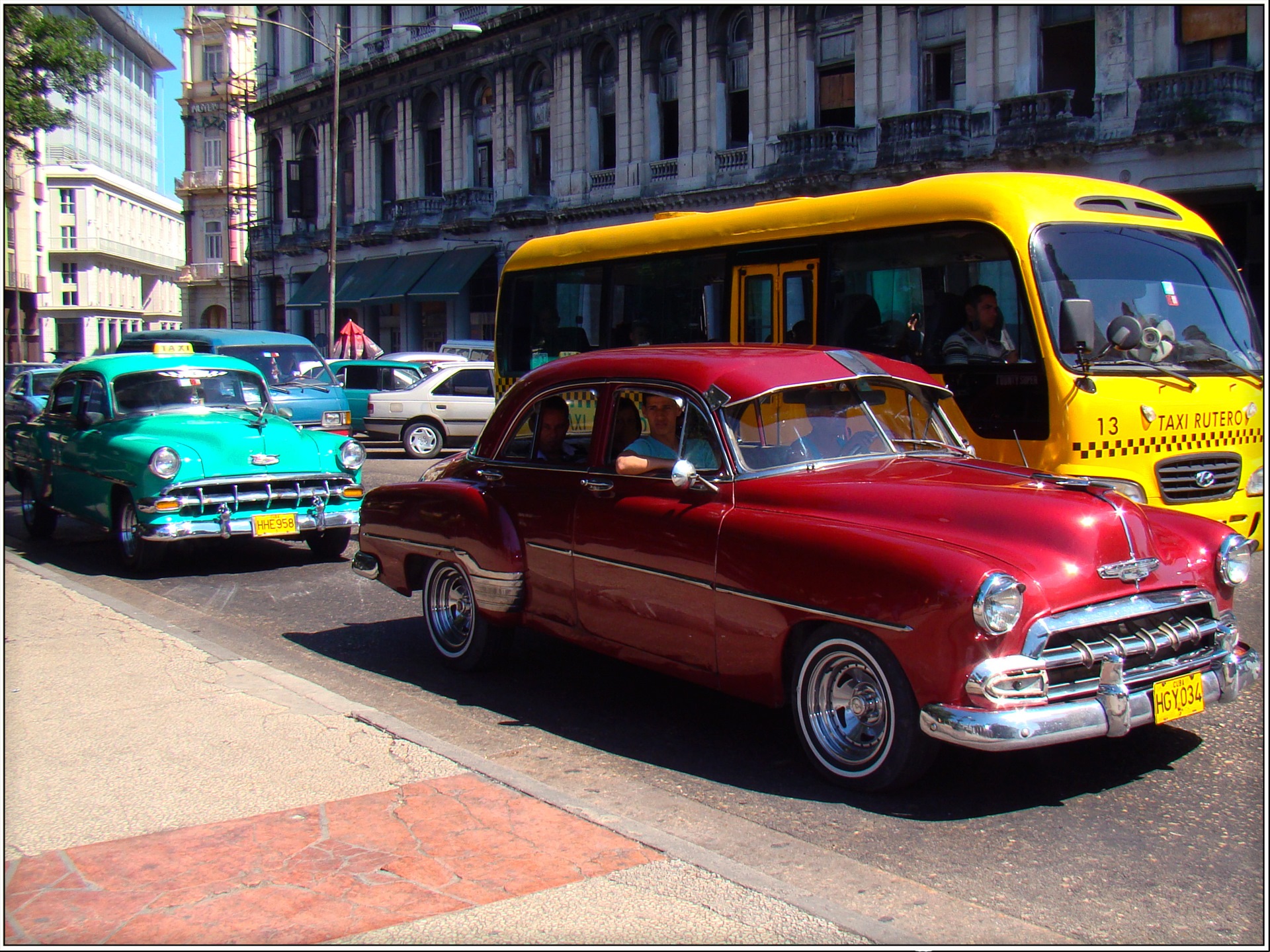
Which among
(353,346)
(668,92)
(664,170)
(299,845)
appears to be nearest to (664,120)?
(668,92)

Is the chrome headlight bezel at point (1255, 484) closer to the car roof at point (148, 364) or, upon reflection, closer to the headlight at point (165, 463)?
the headlight at point (165, 463)

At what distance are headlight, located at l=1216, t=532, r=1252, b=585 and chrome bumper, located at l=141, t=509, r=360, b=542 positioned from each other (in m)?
7.36

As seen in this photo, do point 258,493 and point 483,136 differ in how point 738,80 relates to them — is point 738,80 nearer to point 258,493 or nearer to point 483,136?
point 483,136

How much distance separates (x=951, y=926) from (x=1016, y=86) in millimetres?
23497

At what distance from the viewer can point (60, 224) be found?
85.2 meters

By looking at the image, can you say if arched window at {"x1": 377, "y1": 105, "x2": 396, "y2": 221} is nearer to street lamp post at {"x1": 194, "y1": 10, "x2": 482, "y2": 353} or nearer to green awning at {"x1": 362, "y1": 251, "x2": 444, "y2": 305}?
street lamp post at {"x1": 194, "y1": 10, "x2": 482, "y2": 353}

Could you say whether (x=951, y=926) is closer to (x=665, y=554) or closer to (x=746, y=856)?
(x=746, y=856)

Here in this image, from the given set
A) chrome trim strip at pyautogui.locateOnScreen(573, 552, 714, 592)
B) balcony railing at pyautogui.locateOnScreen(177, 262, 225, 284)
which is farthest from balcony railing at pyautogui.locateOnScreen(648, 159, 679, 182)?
balcony railing at pyautogui.locateOnScreen(177, 262, 225, 284)

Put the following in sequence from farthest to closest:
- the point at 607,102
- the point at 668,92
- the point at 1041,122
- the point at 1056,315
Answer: the point at 607,102, the point at 668,92, the point at 1041,122, the point at 1056,315

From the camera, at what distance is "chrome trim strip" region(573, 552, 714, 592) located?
17.1 ft

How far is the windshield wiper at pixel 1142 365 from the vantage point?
759 centimetres

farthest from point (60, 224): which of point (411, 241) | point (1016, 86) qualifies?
point (1016, 86)

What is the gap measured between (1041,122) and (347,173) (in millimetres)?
31442

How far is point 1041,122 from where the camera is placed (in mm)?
23297
